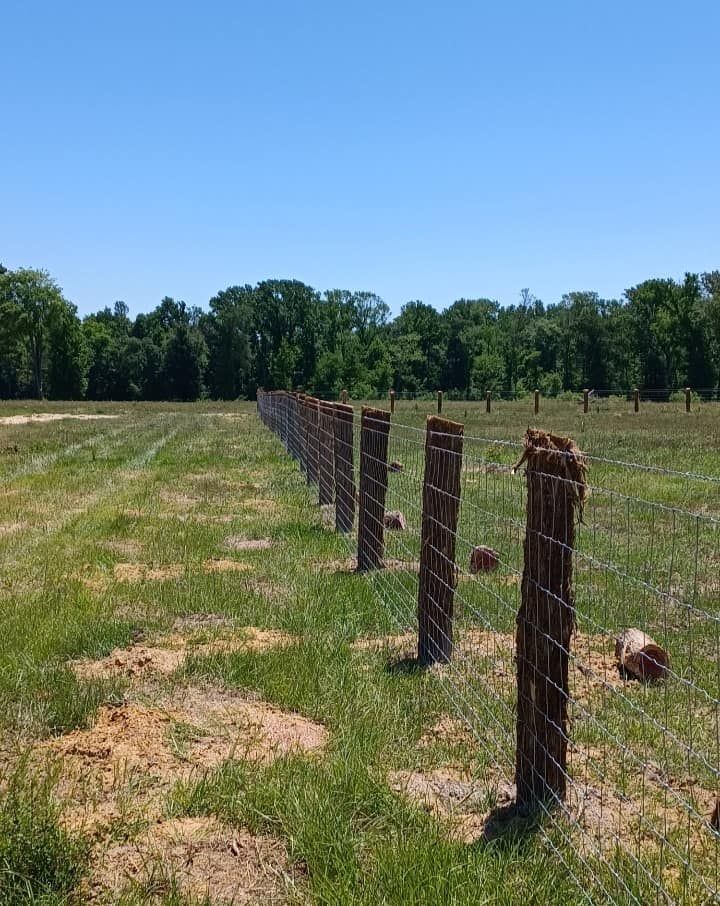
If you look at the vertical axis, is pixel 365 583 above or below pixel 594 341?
below

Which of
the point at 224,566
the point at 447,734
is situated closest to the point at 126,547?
the point at 224,566

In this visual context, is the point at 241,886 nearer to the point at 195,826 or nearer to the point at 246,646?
the point at 195,826

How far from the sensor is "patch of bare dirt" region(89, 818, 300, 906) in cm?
280

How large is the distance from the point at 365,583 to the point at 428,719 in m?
2.50

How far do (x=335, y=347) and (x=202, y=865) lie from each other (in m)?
98.5

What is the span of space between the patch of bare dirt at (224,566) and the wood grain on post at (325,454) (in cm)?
278

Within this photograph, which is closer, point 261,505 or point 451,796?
point 451,796

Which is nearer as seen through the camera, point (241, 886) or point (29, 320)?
point (241, 886)

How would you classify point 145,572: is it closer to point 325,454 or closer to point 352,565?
point 352,565

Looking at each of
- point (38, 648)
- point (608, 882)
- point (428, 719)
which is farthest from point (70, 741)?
point (608, 882)

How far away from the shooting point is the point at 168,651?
16.8 ft

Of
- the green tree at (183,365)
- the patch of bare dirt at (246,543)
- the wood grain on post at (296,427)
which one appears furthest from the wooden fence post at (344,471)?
the green tree at (183,365)

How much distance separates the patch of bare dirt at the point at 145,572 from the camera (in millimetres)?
6797

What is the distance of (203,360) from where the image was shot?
8888cm
